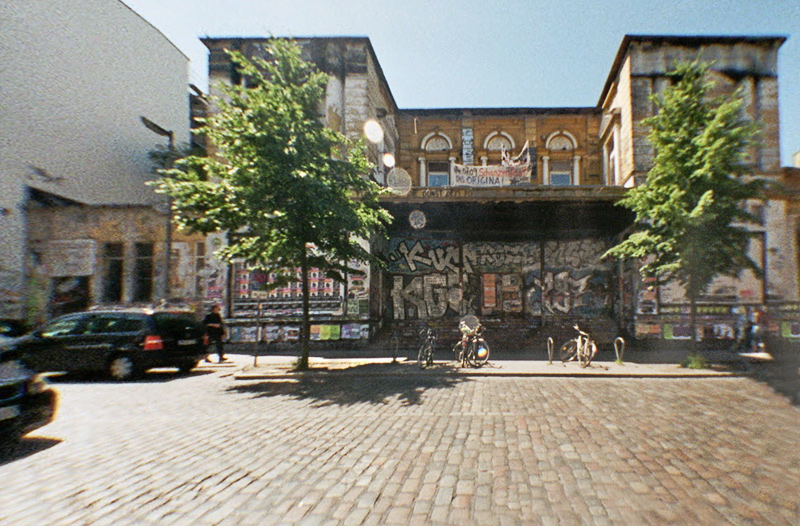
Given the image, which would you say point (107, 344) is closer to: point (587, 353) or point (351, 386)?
point (351, 386)

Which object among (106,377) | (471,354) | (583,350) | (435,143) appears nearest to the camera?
(106,377)

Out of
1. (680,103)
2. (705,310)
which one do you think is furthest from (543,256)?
(680,103)

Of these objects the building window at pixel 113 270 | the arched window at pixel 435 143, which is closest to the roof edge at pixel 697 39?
the arched window at pixel 435 143

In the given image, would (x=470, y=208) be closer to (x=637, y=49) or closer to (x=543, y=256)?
(x=543, y=256)

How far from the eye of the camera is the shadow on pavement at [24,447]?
4.47m

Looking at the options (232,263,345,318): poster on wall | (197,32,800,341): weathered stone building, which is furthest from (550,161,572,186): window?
(232,263,345,318): poster on wall

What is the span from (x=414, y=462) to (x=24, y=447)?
4.52m

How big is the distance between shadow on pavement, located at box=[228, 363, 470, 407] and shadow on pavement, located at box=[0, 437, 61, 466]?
11.0 ft

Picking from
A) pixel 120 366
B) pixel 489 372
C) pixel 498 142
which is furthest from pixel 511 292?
pixel 120 366

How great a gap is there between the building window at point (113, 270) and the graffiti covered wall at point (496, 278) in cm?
1104

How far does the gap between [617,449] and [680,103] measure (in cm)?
1093

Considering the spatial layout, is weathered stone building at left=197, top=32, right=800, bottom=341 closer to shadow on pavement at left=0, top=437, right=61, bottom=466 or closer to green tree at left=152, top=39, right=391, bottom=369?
green tree at left=152, top=39, right=391, bottom=369

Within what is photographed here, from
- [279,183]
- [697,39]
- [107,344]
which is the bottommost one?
[107,344]

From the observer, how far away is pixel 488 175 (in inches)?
679
